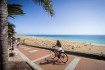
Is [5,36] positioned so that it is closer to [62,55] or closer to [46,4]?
[46,4]

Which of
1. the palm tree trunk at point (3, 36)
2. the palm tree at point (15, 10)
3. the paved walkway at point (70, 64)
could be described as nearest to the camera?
the palm tree trunk at point (3, 36)

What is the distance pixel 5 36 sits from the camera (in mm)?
3652

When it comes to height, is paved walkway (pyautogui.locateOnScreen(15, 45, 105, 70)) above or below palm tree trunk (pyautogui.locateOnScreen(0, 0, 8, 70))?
below

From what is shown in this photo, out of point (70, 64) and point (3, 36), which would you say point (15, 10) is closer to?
point (3, 36)

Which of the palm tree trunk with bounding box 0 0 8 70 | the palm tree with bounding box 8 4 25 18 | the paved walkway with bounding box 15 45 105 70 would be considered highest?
the palm tree with bounding box 8 4 25 18

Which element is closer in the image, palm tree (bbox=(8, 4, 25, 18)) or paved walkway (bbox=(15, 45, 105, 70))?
palm tree (bbox=(8, 4, 25, 18))

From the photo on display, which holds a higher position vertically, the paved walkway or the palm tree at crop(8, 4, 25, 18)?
the palm tree at crop(8, 4, 25, 18)

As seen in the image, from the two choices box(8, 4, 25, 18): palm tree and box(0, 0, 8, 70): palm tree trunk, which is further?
box(8, 4, 25, 18): palm tree

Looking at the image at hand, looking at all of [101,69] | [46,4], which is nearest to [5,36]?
[46,4]

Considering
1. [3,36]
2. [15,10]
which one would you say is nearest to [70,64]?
[15,10]

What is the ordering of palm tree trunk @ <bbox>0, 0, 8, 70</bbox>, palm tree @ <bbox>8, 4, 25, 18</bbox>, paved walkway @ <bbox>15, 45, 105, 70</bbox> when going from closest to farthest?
palm tree trunk @ <bbox>0, 0, 8, 70</bbox>
palm tree @ <bbox>8, 4, 25, 18</bbox>
paved walkway @ <bbox>15, 45, 105, 70</bbox>

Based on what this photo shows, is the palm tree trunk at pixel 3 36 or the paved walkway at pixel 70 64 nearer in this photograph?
the palm tree trunk at pixel 3 36

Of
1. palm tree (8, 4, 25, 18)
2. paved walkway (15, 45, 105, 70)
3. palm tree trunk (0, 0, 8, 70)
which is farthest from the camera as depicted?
paved walkway (15, 45, 105, 70)

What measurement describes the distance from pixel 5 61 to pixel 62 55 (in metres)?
6.07
